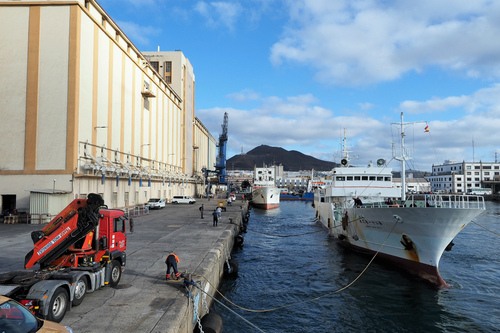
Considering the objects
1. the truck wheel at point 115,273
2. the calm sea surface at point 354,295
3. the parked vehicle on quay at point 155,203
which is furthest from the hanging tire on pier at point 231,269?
the parked vehicle on quay at point 155,203

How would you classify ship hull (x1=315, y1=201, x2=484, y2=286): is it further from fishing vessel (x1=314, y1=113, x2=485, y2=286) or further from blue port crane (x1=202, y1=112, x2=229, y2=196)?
blue port crane (x1=202, y1=112, x2=229, y2=196)

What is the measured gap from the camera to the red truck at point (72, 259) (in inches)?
290

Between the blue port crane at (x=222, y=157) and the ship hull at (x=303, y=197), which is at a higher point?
the blue port crane at (x=222, y=157)

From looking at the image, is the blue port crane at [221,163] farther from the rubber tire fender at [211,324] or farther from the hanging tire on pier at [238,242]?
the rubber tire fender at [211,324]

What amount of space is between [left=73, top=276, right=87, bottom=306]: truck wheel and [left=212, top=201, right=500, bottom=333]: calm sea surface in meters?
4.76

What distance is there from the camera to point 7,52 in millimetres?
27438

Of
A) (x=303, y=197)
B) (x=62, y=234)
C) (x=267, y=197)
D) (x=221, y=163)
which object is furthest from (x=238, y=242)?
(x=303, y=197)

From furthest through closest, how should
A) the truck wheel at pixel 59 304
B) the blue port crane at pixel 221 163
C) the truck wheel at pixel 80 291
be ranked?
the blue port crane at pixel 221 163, the truck wheel at pixel 80 291, the truck wheel at pixel 59 304

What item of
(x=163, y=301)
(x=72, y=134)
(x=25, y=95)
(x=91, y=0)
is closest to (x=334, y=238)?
(x=163, y=301)

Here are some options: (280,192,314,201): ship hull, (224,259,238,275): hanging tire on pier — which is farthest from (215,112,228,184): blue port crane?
(224,259,238,275): hanging tire on pier

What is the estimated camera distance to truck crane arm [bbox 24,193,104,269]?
9141 millimetres

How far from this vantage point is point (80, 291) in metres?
8.51

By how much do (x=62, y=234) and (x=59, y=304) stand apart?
7.61 ft

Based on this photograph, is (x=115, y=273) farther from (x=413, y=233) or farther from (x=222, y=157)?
(x=222, y=157)
